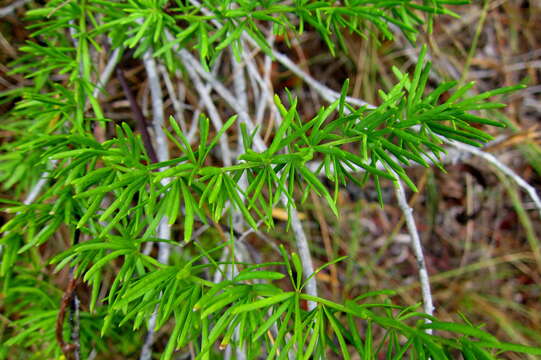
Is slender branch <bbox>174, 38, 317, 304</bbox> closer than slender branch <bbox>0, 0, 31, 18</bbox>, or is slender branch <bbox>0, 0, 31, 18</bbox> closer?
slender branch <bbox>174, 38, 317, 304</bbox>

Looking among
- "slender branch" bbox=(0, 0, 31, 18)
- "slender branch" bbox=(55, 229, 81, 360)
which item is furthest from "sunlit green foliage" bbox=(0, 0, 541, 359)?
"slender branch" bbox=(0, 0, 31, 18)

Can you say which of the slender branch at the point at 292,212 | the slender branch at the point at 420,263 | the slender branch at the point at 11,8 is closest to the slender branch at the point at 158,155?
→ the slender branch at the point at 292,212

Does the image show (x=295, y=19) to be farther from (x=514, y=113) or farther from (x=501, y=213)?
(x=501, y=213)

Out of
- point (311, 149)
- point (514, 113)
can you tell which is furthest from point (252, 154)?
point (514, 113)

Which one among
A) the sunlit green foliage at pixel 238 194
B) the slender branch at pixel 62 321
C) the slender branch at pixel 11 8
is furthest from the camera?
the slender branch at pixel 11 8

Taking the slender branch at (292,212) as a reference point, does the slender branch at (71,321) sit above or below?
below

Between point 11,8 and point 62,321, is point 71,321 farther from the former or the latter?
point 11,8

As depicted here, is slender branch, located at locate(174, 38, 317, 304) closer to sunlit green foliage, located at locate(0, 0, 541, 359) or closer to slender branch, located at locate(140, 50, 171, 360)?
slender branch, located at locate(140, 50, 171, 360)

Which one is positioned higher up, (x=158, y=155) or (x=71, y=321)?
(x=158, y=155)

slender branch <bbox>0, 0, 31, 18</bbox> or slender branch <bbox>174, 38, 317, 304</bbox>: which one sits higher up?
slender branch <bbox>0, 0, 31, 18</bbox>

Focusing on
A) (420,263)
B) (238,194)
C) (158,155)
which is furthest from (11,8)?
(420,263)

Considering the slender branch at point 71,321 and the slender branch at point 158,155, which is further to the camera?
the slender branch at point 158,155

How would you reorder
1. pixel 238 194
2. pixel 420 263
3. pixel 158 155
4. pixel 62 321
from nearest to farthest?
pixel 238 194
pixel 62 321
pixel 420 263
pixel 158 155

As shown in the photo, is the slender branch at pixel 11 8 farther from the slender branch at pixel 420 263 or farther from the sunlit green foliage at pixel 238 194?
the slender branch at pixel 420 263
